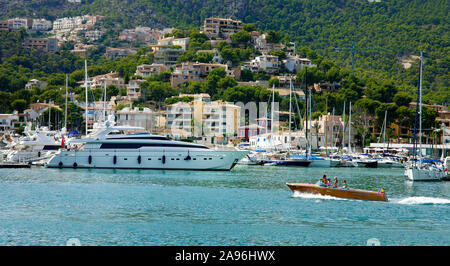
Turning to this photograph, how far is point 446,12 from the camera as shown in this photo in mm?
183125

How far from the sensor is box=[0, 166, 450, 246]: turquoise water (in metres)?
22.2

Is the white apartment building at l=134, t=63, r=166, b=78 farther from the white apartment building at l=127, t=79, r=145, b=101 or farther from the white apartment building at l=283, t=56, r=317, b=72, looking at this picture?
the white apartment building at l=283, t=56, r=317, b=72

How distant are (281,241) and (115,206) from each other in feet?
37.6

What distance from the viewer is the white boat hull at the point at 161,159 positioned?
5462cm

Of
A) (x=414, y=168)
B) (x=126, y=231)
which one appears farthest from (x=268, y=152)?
(x=126, y=231)

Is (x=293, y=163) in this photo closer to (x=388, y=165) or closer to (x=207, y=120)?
(x=388, y=165)

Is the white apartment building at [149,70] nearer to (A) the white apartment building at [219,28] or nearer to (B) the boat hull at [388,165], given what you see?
(A) the white apartment building at [219,28]

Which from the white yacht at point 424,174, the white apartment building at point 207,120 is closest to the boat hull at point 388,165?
the white yacht at point 424,174

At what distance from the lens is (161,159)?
180ft

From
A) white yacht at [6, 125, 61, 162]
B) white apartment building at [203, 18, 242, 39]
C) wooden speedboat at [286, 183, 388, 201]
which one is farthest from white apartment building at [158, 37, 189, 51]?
wooden speedboat at [286, 183, 388, 201]

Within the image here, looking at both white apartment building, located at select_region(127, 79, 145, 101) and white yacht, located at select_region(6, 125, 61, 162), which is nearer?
white yacht, located at select_region(6, 125, 61, 162)

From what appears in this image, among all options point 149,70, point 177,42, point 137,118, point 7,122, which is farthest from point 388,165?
point 177,42

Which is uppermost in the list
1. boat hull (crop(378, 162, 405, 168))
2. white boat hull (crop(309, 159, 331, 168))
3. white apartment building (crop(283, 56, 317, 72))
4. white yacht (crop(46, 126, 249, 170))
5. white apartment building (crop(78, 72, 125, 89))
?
white apartment building (crop(283, 56, 317, 72))

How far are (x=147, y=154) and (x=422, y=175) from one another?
23.1 meters
